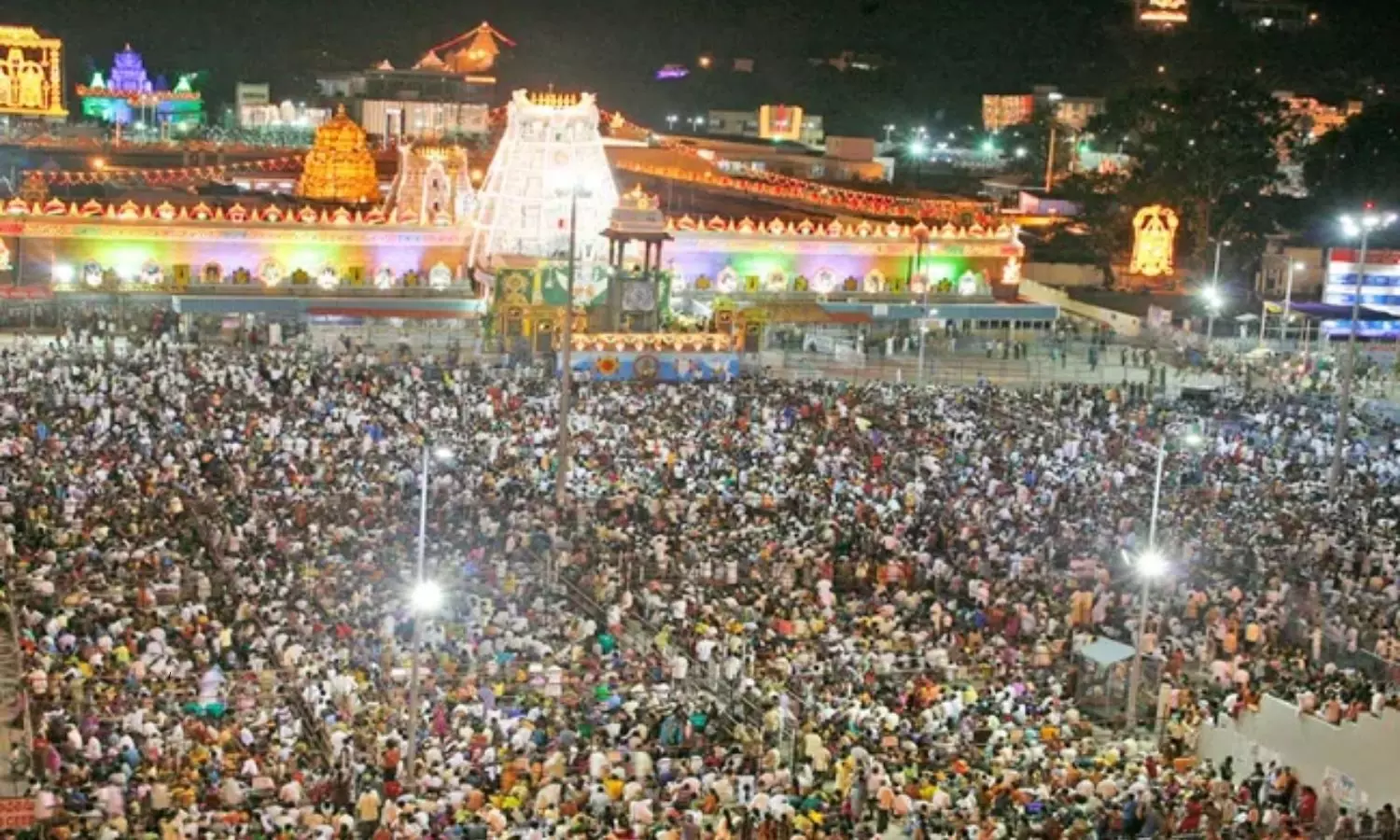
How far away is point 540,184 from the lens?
57156 millimetres

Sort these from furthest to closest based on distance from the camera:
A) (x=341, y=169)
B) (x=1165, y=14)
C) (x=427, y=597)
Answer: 1. (x=1165, y=14)
2. (x=341, y=169)
3. (x=427, y=597)

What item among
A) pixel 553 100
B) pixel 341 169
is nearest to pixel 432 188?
pixel 553 100

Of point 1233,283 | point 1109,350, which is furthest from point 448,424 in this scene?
point 1233,283

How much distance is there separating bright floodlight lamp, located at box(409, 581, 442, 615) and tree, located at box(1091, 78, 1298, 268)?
51.2 meters

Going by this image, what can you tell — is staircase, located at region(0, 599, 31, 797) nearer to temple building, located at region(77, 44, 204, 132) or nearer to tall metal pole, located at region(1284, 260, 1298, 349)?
tall metal pole, located at region(1284, 260, 1298, 349)

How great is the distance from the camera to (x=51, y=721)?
2109cm

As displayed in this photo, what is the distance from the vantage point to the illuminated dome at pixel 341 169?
77.9m

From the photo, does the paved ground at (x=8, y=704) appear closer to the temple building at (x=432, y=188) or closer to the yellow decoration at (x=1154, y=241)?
the temple building at (x=432, y=188)

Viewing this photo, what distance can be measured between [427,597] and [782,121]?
3744 inches

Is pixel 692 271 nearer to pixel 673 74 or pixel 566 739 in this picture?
pixel 566 739

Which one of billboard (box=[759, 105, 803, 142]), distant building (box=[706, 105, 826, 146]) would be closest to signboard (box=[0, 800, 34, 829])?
distant building (box=[706, 105, 826, 146])

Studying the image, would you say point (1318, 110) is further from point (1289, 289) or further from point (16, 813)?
point (16, 813)

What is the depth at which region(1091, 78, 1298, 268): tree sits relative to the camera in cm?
7150

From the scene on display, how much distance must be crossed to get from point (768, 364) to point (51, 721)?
3200 cm
